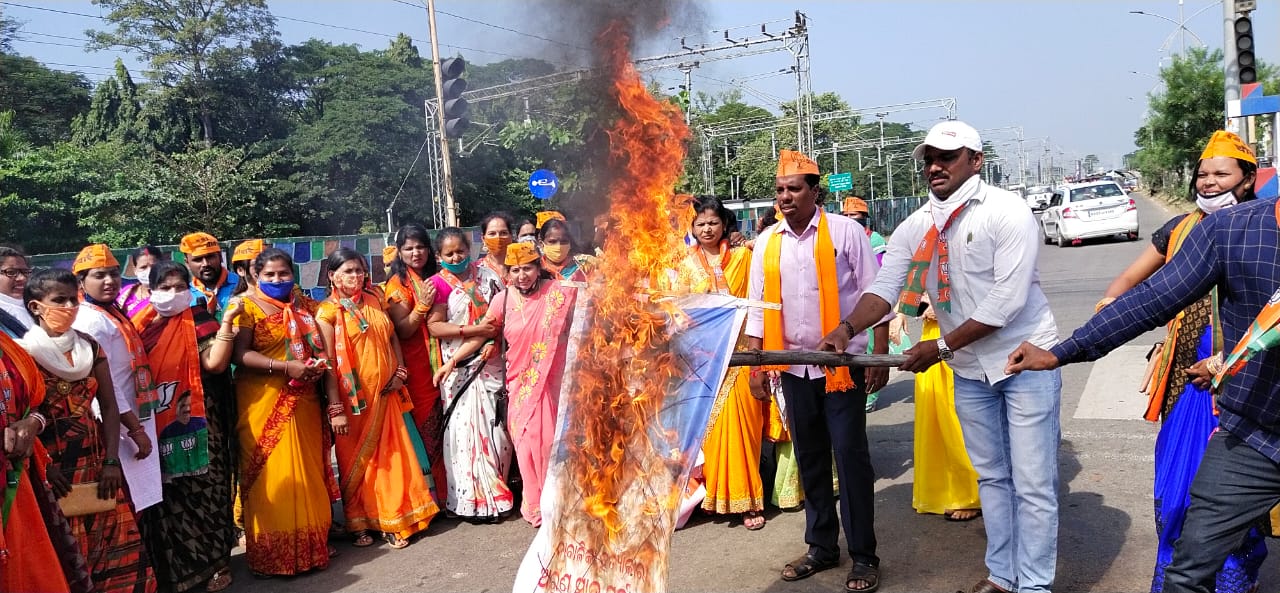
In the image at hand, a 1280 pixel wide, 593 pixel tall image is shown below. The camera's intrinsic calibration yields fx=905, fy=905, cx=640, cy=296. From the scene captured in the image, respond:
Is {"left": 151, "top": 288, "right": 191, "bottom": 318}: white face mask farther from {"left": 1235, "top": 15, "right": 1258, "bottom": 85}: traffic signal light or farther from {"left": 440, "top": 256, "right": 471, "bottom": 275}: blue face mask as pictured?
{"left": 1235, "top": 15, "right": 1258, "bottom": 85}: traffic signal light

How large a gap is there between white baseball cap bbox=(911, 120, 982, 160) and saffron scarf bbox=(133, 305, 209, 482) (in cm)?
379

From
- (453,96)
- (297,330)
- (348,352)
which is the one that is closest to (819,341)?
(348,352)

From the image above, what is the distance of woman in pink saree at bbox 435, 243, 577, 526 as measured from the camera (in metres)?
5.50

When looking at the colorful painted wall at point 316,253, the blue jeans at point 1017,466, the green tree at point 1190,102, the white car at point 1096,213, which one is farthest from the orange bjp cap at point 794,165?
the green tree at point 1190,102

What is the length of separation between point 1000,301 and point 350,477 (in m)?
3.87

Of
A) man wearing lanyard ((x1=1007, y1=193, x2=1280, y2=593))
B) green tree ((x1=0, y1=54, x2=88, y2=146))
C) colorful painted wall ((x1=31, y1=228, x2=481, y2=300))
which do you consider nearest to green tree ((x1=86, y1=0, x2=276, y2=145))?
green tree ((x1=0, y1=54, x2=88, y2=146))

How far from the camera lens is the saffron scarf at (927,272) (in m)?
3.75

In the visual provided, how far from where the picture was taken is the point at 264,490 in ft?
16.3

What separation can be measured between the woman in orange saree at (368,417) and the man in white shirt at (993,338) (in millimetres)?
2928

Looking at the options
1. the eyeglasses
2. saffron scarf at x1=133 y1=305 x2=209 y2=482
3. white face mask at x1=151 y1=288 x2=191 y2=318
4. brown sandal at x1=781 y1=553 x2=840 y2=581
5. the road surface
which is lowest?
the road surface

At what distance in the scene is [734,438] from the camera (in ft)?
17.7

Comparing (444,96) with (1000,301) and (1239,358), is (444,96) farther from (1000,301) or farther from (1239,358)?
(1239,358)

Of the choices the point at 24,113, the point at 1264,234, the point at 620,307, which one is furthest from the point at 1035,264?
the point at 24,113

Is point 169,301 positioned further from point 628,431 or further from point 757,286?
point 757,286
